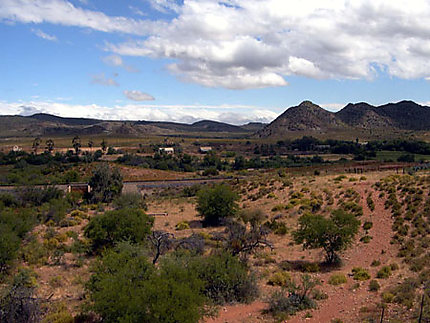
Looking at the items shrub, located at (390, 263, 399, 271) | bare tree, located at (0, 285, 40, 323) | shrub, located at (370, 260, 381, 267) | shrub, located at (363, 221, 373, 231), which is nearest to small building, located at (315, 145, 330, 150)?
shrub, located at (363, 221, 373, 231)

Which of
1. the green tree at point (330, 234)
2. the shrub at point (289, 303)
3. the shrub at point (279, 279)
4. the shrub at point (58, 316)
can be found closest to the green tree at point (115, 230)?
the shrub at point (58, 316)

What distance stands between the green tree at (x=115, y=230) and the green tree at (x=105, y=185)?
2263 cm

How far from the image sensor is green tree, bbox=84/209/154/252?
2180 cm

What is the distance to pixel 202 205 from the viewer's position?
103 ft

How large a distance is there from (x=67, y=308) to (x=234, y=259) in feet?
22.5

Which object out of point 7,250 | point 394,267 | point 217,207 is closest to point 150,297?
point 7,250

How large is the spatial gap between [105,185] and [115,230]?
81.2 feet

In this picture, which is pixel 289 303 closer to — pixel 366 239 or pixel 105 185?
pixel 366 239

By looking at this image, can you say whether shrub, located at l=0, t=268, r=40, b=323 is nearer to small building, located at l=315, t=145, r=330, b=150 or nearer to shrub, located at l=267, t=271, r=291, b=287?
shrub, located at l=267, t=271, r=291, b=287

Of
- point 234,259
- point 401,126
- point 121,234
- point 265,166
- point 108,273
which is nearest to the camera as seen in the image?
point 108,273

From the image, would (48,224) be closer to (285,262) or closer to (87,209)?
(87,209)

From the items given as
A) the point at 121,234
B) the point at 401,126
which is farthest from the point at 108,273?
the point at 401,126

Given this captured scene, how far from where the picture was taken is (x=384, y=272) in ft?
58.0

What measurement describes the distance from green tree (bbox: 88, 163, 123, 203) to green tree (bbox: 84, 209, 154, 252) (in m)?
22.6
